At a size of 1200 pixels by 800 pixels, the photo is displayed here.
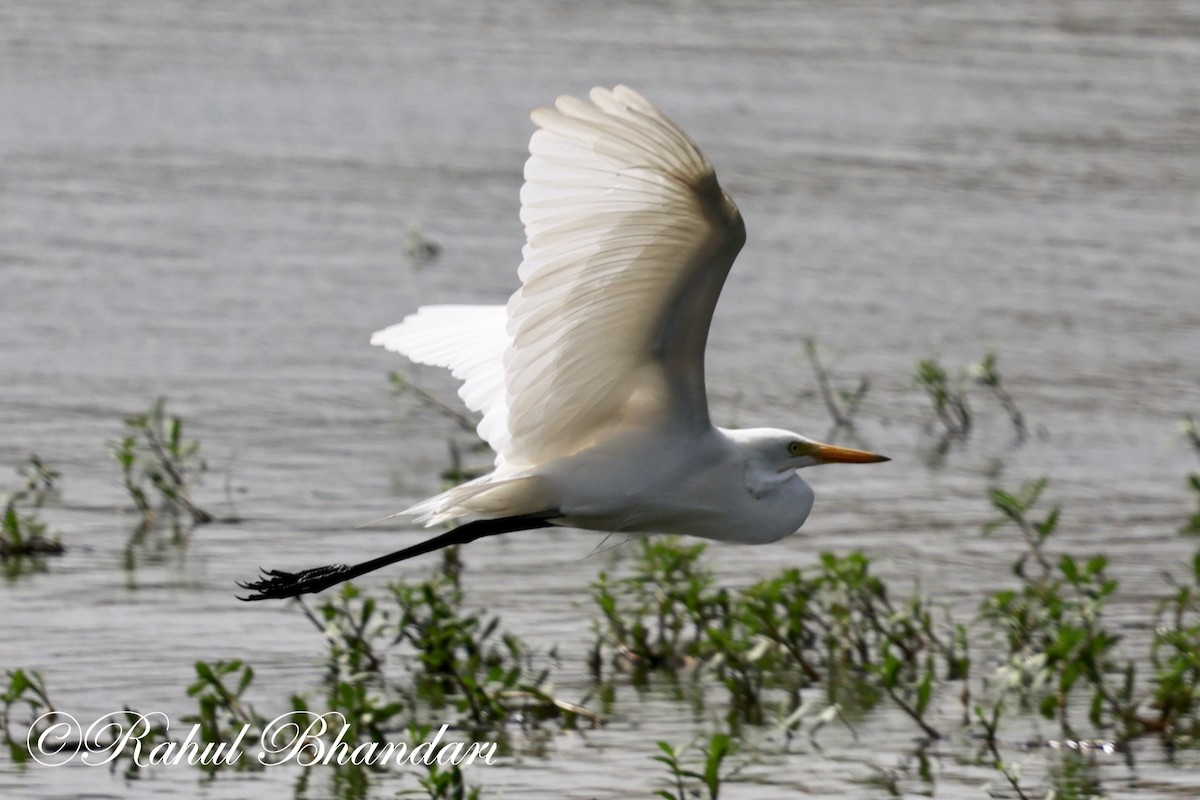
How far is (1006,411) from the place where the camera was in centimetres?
893

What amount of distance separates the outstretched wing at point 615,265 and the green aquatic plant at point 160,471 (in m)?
2.55

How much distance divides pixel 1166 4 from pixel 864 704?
1274 cm

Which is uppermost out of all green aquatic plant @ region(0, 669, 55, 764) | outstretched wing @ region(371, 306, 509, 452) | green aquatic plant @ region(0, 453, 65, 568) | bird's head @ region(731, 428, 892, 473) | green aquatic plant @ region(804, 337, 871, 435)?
green aquatic plant @ region(804, 337, 871, 435)

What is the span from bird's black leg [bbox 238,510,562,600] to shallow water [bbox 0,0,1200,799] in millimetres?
473

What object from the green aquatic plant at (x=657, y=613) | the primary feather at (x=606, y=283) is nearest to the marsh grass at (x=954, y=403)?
the green aquatic plant at (x=657, y=613)

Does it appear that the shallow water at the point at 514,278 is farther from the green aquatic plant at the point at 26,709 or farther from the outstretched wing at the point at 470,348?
the outstretched wing at the point at 470,348

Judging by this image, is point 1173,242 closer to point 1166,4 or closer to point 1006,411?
point 1006,411

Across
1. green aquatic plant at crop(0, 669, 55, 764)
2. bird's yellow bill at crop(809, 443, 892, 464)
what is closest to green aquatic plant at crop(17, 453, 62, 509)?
green aquatic plant at crop(0, 669, 55, 764)

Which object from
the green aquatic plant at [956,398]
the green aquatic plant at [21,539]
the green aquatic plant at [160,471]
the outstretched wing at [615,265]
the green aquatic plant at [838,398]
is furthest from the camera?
the green aquatic plant at [838,398]

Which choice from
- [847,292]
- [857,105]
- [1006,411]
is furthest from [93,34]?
[1006,411]

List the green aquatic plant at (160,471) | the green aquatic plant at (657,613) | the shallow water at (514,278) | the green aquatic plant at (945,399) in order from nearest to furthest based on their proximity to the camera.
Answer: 1. the green aquatic plant at (657,613)
2. the shallow water at (514,278)
3. the green aquatic plant at (160,471)
4. the green aquatic plant at (945,399)

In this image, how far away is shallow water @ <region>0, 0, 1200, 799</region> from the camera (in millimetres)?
6238

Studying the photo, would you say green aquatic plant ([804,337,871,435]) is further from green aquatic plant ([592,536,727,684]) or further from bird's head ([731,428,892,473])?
bird's head ([731,428,892,473])

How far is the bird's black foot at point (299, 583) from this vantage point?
16.9 ft
